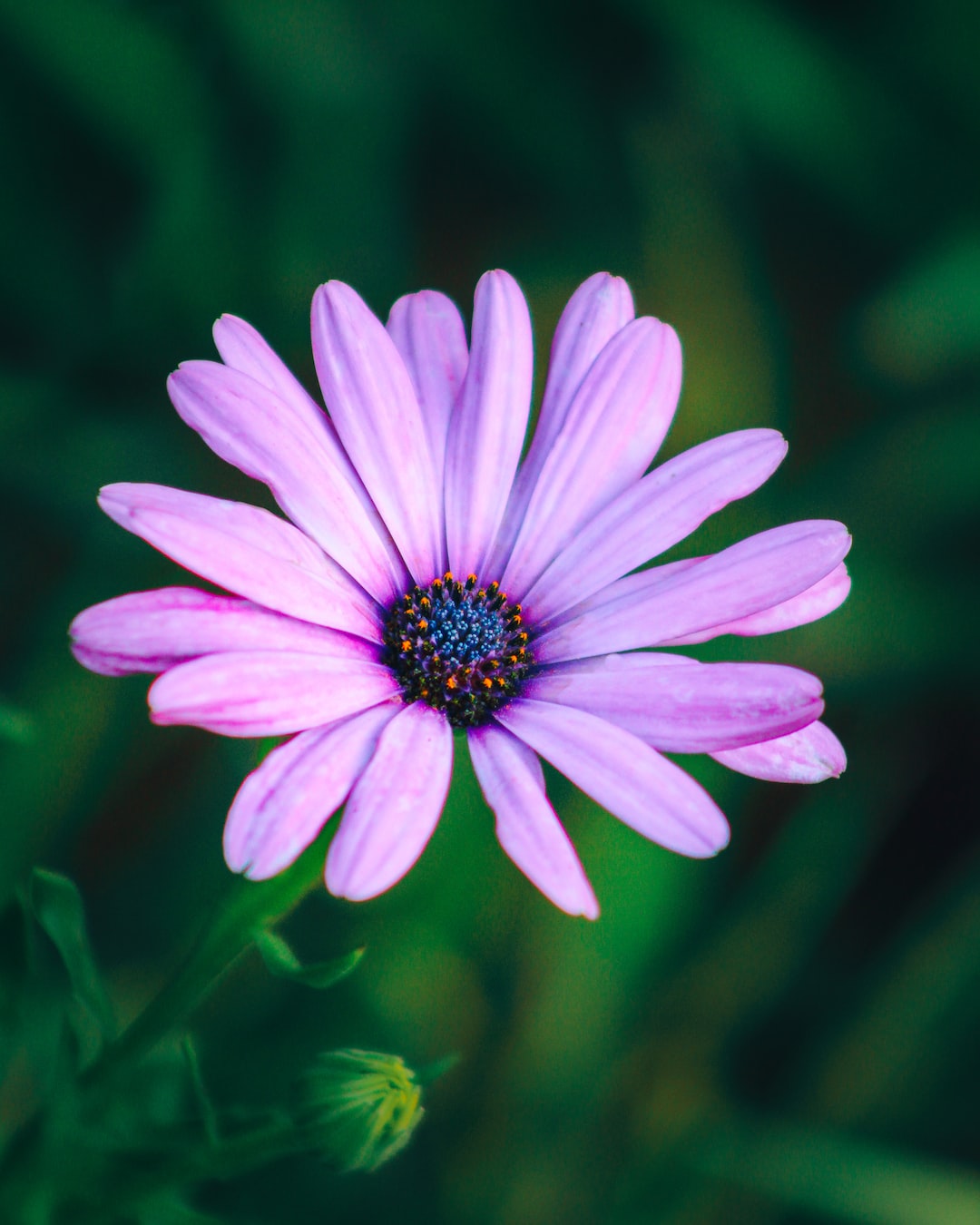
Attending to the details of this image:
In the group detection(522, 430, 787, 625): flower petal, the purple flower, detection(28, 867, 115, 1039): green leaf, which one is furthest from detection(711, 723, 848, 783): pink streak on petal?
detection(28, 867, 115, 1039): green leaf

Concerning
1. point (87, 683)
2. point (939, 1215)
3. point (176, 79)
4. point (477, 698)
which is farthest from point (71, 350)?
point (939, 1215)

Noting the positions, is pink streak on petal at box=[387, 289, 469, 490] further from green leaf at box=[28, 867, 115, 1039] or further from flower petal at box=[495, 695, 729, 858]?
green leaf at box=[28, 867, 115, 1039]

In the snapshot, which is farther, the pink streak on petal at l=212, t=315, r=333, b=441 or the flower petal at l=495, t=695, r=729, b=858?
the pink streak on petal at l=212, t=315, r=333, b=441

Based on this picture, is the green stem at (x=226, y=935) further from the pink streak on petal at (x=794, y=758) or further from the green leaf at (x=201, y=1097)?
the pink streak on petal at (x=794, y=758)

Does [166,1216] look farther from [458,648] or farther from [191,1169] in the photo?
[458,648]

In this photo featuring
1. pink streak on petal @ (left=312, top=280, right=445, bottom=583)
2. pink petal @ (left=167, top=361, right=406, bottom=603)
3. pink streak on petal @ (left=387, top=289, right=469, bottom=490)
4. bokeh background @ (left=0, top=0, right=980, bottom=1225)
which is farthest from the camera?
bokeh background @ (left=0, top=0, right=980, bottom=1225)

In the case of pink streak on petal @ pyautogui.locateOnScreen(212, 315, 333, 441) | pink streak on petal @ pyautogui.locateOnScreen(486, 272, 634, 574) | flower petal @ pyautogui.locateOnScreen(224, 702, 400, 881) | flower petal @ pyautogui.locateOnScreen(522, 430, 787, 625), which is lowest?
flower petal @ pyautogui.locateOnScreen(224, 702, 400, 881)

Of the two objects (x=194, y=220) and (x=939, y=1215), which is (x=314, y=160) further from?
(x=939, y=1215)

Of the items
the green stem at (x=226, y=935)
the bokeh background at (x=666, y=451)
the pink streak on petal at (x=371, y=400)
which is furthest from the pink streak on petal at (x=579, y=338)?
the bokeh background at (x=666, y=451)
